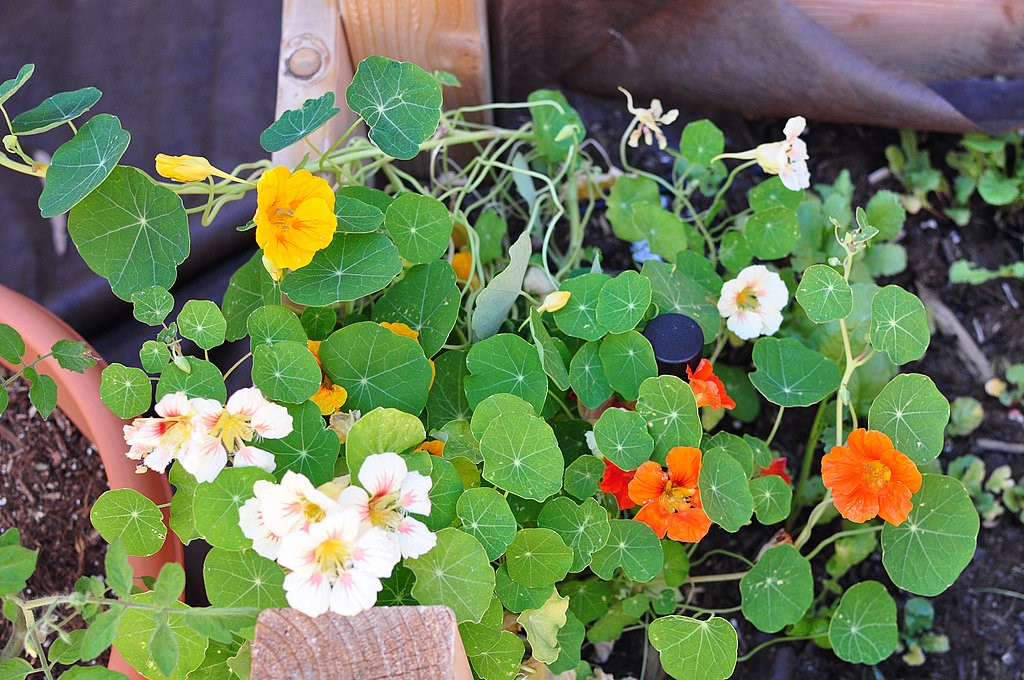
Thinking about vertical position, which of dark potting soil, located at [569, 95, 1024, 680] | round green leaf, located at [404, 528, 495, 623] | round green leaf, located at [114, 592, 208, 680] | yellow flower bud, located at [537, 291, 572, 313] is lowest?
dark potting soil, located at [569, 95, 1024, 680]

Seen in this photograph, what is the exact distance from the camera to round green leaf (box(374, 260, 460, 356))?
923 mm

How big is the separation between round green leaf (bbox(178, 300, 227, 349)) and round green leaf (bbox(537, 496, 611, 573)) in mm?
375

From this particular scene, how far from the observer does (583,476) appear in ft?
2.96

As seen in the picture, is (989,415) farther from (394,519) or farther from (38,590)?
(38,590)

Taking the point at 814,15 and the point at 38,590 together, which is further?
the point at 814,15

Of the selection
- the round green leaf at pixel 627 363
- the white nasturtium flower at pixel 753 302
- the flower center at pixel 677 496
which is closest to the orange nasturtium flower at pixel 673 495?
the flower center at pixel 677 496

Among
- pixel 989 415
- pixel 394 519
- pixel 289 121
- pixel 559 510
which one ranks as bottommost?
Result: pixel 989 415

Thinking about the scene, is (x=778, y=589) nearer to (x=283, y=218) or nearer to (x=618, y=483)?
(x=618, y=483)

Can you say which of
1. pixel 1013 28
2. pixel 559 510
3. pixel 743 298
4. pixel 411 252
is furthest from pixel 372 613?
pixel 1013 28

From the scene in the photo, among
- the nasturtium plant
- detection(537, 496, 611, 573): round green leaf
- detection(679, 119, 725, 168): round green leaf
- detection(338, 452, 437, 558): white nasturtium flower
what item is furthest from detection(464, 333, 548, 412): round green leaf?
detection(679, 119, 725, 168): round green leaf

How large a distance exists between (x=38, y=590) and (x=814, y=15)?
1421 millimetres

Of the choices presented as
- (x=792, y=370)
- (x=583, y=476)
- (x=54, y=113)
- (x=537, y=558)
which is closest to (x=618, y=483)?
(x=583, y=476)

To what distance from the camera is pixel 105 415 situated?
923 mm

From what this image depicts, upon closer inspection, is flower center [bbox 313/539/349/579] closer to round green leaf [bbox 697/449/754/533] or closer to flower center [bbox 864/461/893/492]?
round green leaf [bbox 697/449/754/533]
